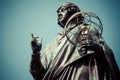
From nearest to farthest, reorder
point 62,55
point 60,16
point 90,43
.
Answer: point 90,43 < point 62,55 < point 60,16

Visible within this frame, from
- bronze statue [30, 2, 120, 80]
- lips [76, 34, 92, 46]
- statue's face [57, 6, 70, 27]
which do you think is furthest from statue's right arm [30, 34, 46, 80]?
statue's face [57, 6, 70, 27]

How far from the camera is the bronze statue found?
7660 mm

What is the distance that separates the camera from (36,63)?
26.7 feet

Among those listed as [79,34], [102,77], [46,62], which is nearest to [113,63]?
[102,77]

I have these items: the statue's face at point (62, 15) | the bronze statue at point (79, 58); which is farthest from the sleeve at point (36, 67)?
the statue's face at point (62, 15)

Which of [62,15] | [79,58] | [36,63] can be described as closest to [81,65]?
→ [79,58]

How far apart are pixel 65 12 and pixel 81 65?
1.46 m

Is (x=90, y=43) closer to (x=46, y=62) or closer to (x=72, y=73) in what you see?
(x=72, y=73)

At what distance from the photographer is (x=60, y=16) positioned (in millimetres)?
8961

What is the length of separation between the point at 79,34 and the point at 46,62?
2.80 ft

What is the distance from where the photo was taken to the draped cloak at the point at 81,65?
7.69 m

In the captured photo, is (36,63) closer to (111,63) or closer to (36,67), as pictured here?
(36,67)

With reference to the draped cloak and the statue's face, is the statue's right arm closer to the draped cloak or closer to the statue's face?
the draped cloak

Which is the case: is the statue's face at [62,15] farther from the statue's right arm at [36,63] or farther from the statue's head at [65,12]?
the statue's right arm at [36,63]
